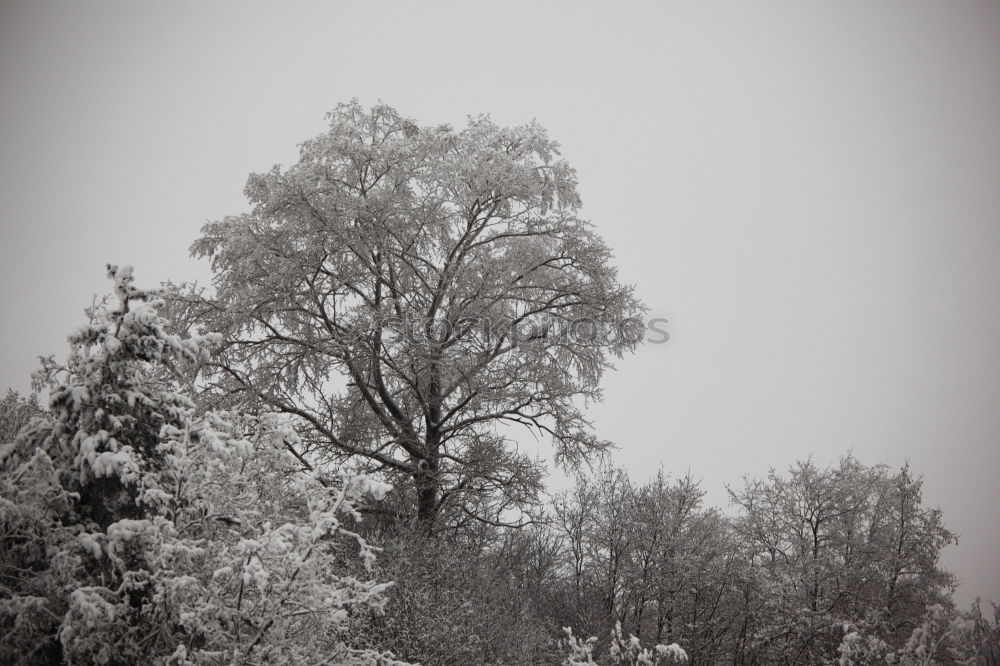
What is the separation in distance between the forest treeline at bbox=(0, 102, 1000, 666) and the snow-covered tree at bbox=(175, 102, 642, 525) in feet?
0.21

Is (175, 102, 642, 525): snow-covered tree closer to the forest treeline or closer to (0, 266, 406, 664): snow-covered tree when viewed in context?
the forest treeline

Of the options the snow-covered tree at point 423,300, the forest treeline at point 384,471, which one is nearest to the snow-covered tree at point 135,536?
the forest treeline at point 384,471

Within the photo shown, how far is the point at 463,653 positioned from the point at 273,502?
393 centimetres

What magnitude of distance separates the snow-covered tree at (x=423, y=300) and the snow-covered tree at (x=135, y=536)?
16.7ft

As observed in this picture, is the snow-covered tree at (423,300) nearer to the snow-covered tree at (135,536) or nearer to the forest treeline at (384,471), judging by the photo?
the forest treeline at (384,471)

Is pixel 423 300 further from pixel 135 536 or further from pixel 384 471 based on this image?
pixel 135 536

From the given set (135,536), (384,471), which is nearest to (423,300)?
(384,471)

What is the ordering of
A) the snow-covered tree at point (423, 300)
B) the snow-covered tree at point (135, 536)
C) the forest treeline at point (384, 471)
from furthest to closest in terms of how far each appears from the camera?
the snow-covered tree at point (423, 300), the forest treeline at point (384, 471), the snow-covered tree at point (135, 536)

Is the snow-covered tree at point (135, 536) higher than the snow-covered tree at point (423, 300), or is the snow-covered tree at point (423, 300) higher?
the snow-covered tree at point (423, 300)

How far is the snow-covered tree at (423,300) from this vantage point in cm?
1084

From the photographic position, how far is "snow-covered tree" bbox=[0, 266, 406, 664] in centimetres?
422

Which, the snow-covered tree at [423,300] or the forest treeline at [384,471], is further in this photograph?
the snow-covered tree at [423,300]

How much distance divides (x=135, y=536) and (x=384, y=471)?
7079 mm

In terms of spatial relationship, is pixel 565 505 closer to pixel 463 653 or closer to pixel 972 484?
pixel 463 653
